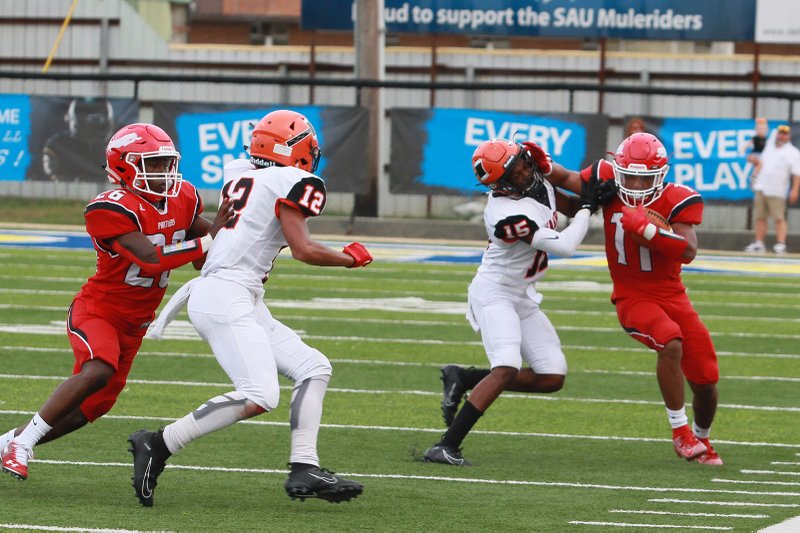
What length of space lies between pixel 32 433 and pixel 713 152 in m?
14.8

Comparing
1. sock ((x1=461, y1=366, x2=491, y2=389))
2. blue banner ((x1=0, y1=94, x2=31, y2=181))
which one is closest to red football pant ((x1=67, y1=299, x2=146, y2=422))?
sock ((x1=461, y1=366, x2=491, y2=389))

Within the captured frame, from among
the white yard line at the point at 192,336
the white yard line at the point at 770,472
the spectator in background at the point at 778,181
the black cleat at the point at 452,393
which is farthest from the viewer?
the spectator in background at the point at 778,181

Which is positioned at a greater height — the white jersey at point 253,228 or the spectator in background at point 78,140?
the white jersey at point 253,228

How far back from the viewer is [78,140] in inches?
830

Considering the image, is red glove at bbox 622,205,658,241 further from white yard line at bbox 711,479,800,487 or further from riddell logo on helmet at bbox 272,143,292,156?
riddell logo on helmet at bbox 272,143,292,156

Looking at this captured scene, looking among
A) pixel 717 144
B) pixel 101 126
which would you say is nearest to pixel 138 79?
pixel 101 126

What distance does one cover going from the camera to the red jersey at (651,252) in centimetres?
758

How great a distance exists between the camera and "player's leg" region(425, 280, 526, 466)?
7383mm

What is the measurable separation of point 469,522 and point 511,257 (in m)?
2.04

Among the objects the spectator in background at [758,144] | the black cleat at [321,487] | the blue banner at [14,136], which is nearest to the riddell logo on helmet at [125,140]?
the black cleat at [321,487]

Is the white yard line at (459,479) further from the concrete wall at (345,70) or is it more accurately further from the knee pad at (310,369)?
the concrete wall at (345,70)

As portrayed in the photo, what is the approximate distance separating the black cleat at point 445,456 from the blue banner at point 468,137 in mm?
12831

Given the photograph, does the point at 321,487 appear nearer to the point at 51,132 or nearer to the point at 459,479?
the point at 459,479

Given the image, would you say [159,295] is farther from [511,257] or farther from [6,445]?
[511,257]
